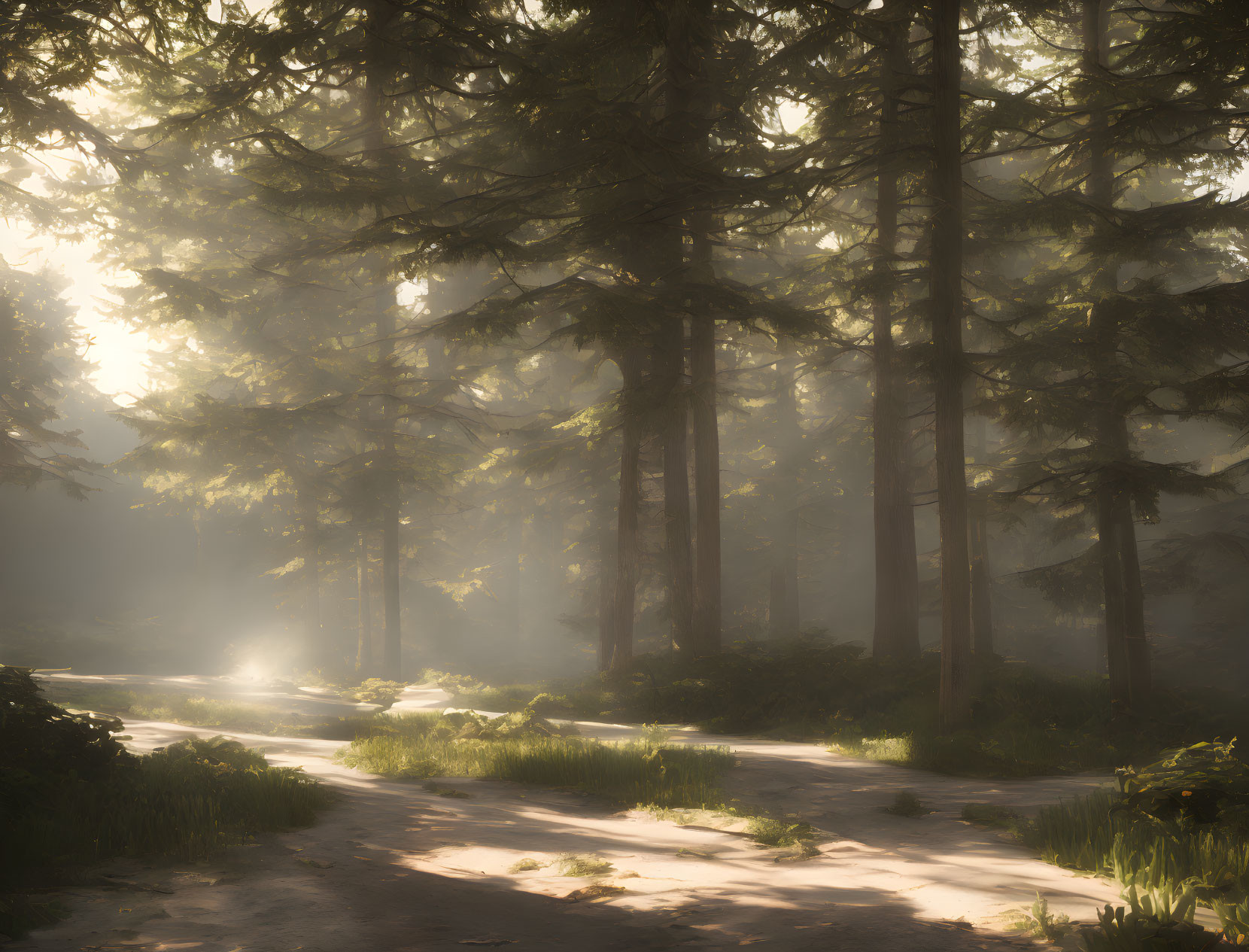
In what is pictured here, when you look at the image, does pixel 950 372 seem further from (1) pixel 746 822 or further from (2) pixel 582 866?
(2) pixel 582 866

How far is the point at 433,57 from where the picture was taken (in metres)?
13.1

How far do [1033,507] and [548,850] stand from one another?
14.5 metres

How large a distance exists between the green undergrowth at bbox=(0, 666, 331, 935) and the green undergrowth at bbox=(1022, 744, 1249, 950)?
227 inches

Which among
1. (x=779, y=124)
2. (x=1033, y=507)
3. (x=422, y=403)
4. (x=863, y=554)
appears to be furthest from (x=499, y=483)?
(x=1033, y=507)

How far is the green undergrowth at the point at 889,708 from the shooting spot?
1138 cm

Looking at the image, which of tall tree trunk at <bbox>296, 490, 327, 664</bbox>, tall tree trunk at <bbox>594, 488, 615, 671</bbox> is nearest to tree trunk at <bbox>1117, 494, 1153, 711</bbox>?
tall tree trunk at <bbox>594, 488, 615, 671</bbox>

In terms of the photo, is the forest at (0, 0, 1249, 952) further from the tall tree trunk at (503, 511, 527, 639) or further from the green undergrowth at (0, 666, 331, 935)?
the tall tree trunk at (503, 511, 527, 639)

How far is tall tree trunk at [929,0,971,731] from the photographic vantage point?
12.6 m

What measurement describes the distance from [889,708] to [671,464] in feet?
24.9

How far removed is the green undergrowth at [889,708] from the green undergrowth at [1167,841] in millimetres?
4546

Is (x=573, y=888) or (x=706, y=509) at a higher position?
(x=706, y=509)

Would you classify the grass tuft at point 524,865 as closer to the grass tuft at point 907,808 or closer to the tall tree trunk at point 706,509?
the grass tuft at point 907,808

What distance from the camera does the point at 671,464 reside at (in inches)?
756

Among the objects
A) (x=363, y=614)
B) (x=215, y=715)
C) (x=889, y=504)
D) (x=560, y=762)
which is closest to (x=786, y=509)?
(x=889, y=504)
